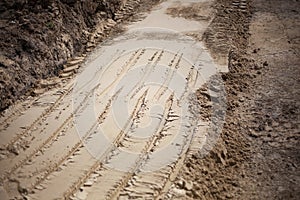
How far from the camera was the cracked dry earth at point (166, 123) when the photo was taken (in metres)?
3.28

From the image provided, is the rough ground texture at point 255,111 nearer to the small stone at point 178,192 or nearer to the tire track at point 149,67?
the small stone at point 178,192

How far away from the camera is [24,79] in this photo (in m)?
4.63

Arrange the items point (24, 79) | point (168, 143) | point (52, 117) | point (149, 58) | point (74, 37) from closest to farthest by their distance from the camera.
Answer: point (168, 143)
point (52, 117)
point (24, 79)
point (149, 58)
point (74, 37)

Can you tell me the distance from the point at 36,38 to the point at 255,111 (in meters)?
3.43

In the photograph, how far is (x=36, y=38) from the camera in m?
5.02

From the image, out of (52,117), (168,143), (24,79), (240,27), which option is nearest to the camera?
(168,143)

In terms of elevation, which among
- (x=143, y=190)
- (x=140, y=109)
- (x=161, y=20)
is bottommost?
(x=143, y=190)

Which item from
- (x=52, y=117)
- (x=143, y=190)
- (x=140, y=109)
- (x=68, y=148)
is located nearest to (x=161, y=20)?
(x=140, y=109)

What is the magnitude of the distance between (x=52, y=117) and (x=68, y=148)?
0.63 m

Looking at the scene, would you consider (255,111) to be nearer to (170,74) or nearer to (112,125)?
(170,74)

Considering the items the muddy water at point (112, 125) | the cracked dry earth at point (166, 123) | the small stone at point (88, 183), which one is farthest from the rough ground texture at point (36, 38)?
the small stone at point (88, 183)

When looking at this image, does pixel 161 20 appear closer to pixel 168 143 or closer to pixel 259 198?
pixel 168 143

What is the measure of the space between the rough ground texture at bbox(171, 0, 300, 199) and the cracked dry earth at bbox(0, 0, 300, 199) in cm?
1

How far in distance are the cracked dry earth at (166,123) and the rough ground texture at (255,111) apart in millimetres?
14
